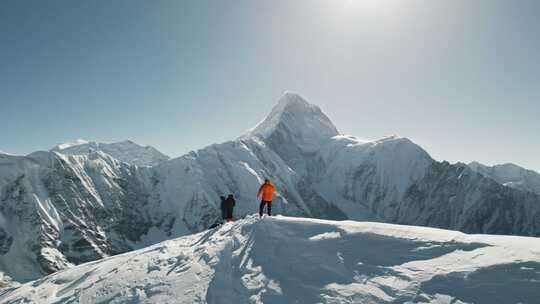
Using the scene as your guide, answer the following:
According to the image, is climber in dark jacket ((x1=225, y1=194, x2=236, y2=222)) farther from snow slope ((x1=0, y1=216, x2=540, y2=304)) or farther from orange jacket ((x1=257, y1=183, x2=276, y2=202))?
snow slope ((x1=0, y1=216, x2=540, y2=304))

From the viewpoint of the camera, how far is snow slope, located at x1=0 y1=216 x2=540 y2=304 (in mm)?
11289

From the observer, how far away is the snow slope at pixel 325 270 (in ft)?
37.0

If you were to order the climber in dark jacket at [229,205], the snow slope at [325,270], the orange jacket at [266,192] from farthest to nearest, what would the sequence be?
1. the climber in dark jacket at [229,205]
2. the orange jacket at [266,192]
3. the snow slope at [325,270]

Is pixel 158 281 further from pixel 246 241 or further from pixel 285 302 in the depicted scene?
pixel 285 302

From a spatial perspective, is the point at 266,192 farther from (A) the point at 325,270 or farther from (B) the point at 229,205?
(A) the point at 325,270

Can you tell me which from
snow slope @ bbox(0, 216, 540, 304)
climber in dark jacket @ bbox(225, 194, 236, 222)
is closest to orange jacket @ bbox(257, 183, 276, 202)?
climber in dark jacket @ bbox(225, 194, 236, 222)

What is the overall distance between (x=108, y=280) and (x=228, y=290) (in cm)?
776

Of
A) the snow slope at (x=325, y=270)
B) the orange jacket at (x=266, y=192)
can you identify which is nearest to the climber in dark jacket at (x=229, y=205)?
the orange jacket at (x=266, y=192)

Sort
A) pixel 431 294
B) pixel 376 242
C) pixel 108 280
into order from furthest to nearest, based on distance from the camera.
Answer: pixel 108 280 → pixel 376 242 → pixel 431 294

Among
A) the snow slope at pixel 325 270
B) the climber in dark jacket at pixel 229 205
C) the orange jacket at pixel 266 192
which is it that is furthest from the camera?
the climber in dark jacket at pixel 229 205

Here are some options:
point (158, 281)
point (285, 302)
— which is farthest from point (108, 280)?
point (285, 302)

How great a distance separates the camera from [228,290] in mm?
14070

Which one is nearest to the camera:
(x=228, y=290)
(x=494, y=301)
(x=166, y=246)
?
(x=494, y=301)

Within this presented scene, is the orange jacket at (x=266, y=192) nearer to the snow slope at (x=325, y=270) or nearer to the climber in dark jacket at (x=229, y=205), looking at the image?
the climber in dark jacket at (x=229, y=205)
